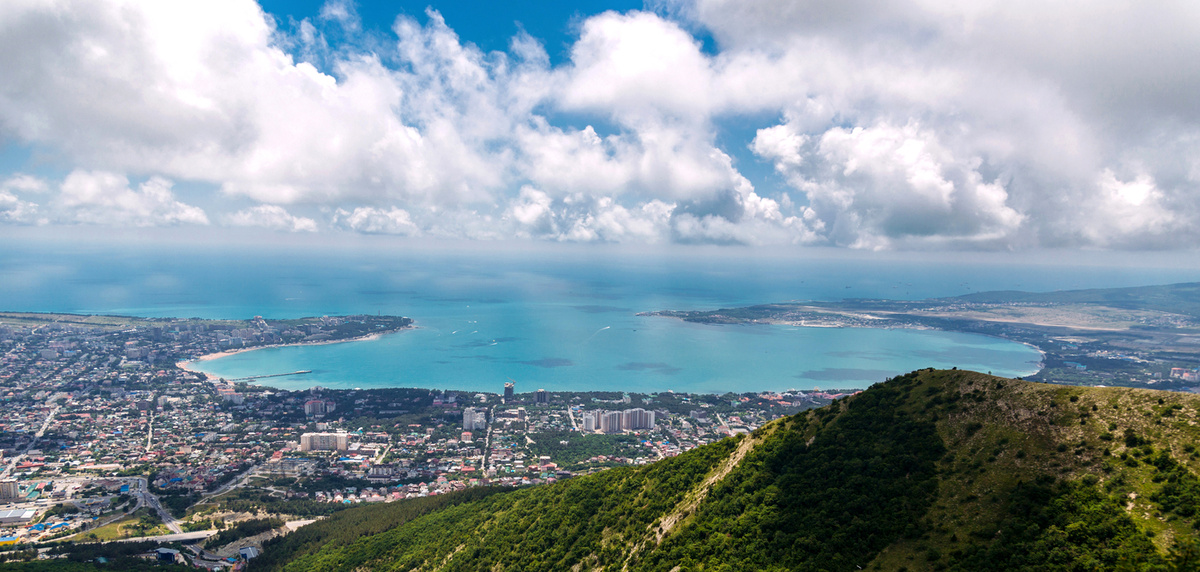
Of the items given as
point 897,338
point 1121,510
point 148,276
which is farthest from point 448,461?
point 148,276

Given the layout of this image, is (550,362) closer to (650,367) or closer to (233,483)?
(650,367)

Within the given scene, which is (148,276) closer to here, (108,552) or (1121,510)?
(108,552)

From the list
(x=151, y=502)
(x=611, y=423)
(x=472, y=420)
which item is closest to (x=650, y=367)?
(x=611, y=423)

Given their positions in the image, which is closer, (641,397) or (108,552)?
(108,552)

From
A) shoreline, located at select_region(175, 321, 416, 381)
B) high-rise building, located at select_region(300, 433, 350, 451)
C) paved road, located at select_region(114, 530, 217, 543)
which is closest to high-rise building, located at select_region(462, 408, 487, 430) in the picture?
high-rise building, located at select_region(300, 433, 350, 451)

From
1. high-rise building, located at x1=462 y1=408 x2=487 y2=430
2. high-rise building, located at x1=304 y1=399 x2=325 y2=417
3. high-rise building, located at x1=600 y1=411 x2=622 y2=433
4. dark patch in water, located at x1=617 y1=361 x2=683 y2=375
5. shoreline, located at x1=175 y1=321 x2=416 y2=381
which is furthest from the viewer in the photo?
dark patch in water, located at x1=617 y1=361 x2=683 y2=375

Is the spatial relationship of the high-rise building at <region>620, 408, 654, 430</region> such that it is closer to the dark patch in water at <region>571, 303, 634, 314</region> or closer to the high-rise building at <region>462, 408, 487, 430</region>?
the high-rise building at <region>462, 408, 487, 430</region>

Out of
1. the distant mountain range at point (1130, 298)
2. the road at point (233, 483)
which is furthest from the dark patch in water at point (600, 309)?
the road at point (233, 483)
